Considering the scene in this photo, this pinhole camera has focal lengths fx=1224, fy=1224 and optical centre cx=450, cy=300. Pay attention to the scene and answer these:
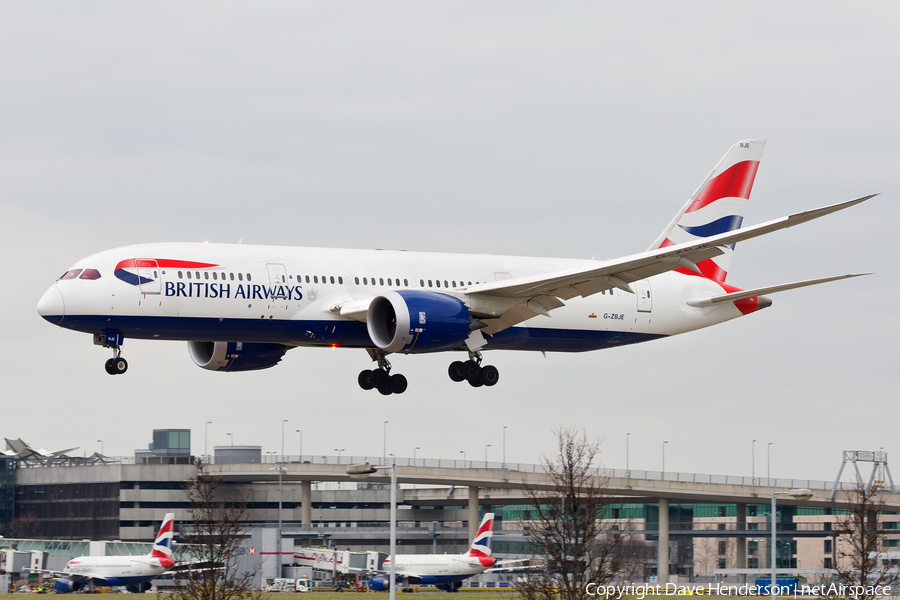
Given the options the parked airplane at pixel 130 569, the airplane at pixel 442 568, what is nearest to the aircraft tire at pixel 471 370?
the parked airplane at pixel 130 569

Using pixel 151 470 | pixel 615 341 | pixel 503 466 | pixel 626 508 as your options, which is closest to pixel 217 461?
pixel 151 470

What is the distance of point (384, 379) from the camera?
5612cm

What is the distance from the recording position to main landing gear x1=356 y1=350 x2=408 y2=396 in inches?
2207

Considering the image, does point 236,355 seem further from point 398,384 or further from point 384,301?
point 384,301

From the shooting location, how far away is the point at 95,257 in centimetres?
4684

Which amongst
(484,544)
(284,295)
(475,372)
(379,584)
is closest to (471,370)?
(475,372)

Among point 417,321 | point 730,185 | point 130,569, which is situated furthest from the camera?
point 130,569

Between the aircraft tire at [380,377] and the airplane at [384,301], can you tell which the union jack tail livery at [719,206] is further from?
the aircraft tire at [380,377]

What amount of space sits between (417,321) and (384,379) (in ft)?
29.9

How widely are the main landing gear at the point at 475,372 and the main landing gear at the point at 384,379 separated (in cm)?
265

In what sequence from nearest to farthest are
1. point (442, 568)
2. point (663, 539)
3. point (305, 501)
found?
1. point (442, 568)
2. point (663, 539)
3. point (305, 501)

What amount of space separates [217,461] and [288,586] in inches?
2583

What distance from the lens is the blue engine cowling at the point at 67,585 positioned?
281 feet

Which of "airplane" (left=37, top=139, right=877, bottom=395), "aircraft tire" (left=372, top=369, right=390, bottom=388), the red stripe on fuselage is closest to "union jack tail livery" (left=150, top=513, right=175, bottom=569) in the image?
"airplane" (left=37, top=139, right=877, bottom=395)
